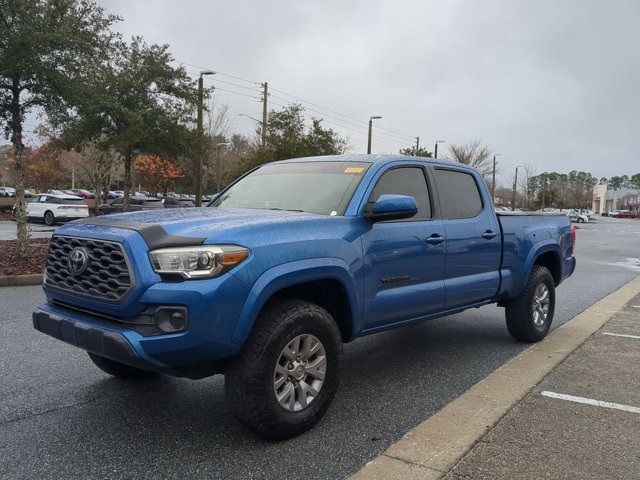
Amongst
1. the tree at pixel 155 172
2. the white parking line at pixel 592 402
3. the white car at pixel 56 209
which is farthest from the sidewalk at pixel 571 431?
the tree at pixel 155 172

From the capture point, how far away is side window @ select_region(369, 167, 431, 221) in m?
4.45

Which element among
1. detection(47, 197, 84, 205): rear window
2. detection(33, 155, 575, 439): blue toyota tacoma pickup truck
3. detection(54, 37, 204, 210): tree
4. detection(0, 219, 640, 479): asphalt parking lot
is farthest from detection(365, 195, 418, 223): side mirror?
detection(47, 197, 84, 205): rear window

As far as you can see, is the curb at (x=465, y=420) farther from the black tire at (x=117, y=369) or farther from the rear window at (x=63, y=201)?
the rear window at (x=63, y=201)

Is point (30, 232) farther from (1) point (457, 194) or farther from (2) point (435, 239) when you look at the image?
(2) point (435, 239)

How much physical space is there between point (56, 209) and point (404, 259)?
25665 millimetres

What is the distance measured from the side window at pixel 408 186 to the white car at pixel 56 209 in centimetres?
2458

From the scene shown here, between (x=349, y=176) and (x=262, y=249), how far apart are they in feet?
4.38

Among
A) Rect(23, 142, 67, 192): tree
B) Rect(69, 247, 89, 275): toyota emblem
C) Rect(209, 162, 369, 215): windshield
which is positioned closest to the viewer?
Rect(69, 247, 89, 275): toyota emblem

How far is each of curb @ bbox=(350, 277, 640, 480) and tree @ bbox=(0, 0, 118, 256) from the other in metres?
9.10

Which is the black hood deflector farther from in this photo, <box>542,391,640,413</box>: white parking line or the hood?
<box>542,391,640,413</box>: white parking line

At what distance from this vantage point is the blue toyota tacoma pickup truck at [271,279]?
3066mm

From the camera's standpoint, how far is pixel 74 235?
11.6 ft

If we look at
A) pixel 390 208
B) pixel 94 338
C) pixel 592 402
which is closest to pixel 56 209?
pixel 94 338

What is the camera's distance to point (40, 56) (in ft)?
32.8
